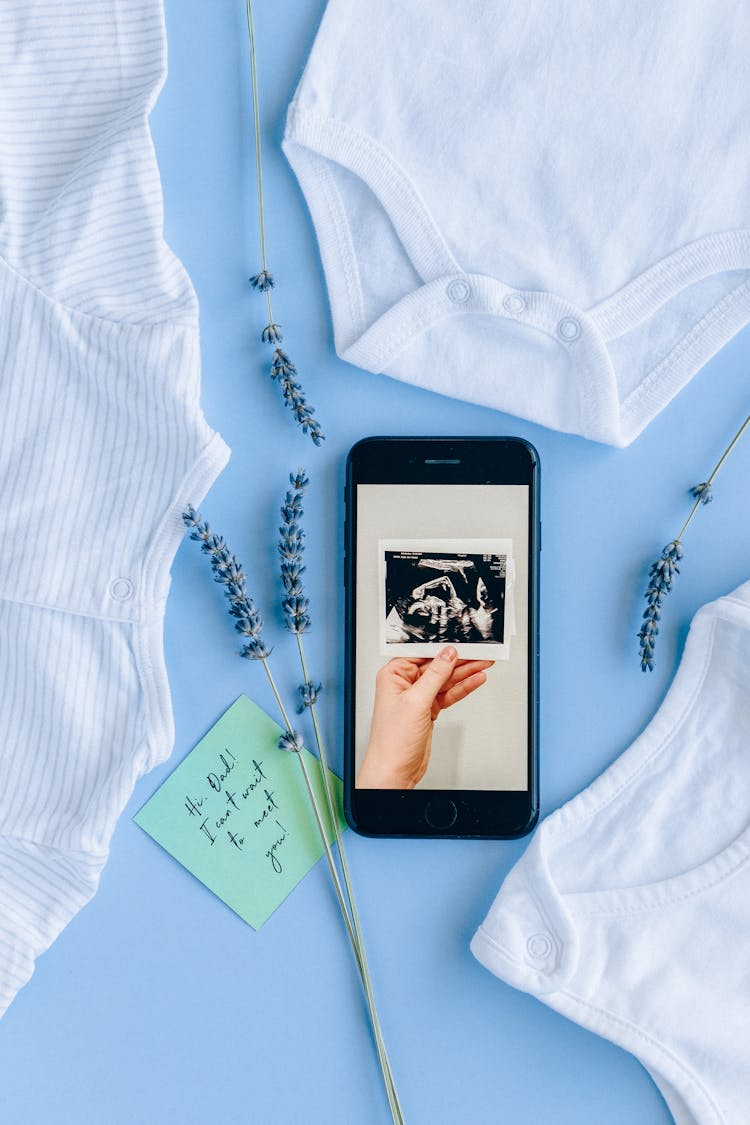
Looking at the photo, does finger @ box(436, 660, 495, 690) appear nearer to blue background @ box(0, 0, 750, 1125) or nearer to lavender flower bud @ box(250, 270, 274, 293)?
blue background @ box(0, 0, 750, 1125)

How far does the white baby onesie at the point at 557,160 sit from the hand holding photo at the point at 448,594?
0.43ft

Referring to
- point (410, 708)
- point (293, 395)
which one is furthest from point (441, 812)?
point (293, 395)

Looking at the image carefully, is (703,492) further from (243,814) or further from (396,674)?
(243,814)

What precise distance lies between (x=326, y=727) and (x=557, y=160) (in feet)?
1.54

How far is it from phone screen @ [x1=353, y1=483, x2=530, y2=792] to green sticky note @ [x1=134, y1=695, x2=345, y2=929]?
7 cm

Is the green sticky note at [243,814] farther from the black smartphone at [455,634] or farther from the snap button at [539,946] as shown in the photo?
the snap button at [539,946]

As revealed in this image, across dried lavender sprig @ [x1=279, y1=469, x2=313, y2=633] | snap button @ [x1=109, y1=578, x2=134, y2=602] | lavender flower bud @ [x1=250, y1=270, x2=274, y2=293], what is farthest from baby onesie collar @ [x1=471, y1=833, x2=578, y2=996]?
lavender flower bud @ [x1=250, y1=270, x2=274, y2=293]

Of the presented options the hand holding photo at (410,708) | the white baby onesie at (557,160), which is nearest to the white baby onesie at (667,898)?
the hand holding photo at (410,708)

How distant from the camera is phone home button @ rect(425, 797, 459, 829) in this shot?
671 millimetres

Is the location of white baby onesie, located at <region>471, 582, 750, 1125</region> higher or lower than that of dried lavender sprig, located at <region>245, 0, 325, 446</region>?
lower

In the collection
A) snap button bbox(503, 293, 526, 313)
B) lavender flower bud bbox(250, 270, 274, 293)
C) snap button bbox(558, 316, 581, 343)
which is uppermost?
lavender flower bud bbox(250, 270, 274, 293)

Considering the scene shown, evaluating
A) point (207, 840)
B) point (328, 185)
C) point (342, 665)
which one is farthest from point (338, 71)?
point (207, 840)

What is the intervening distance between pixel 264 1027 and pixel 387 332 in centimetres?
55

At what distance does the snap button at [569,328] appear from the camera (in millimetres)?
655
